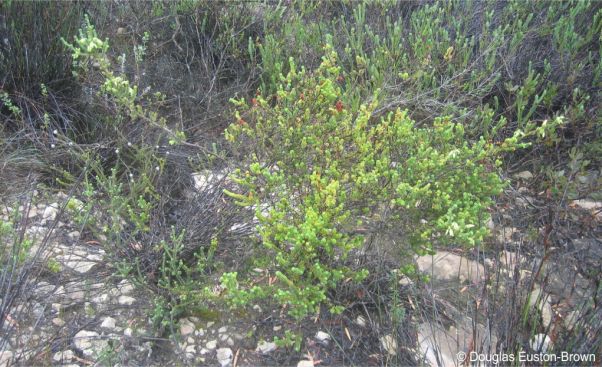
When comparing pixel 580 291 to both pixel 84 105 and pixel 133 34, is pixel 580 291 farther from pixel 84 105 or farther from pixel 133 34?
pixel 133 34

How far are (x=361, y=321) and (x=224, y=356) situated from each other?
0.59 m

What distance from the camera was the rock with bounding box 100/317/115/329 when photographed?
2.24m

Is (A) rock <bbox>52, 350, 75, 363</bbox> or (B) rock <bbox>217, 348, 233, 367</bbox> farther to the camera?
(B) rock <bbox>217, 348, 233, 367</bbox>

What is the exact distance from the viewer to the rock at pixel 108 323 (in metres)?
2.24

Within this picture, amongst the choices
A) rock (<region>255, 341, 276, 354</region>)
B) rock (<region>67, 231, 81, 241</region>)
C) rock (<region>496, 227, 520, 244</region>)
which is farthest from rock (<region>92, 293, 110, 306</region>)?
rock (<region>496, 227, 520, 244</region>)

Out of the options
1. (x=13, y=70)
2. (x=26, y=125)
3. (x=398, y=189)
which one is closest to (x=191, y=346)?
(x=398, y=189)

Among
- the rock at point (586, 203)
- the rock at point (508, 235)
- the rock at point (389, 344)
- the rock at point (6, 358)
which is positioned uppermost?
the rock at point (6, 358)

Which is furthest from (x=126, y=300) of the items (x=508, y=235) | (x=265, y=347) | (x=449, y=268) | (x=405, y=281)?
(x=508, y=235)

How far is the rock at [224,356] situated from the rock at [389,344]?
61cm

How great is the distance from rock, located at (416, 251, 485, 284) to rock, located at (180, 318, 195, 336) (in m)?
1.09

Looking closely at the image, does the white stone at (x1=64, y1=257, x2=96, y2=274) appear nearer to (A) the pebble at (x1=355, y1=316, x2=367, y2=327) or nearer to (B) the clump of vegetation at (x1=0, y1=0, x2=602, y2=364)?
(B) the clump of vegetation at (x1=0, y1=0, x2=602, y2=364)

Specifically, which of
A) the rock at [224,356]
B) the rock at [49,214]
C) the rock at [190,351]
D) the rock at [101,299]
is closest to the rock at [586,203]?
the rock at [224,356]

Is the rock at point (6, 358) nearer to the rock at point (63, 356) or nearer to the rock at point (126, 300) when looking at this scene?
the rock at point (63, 356)

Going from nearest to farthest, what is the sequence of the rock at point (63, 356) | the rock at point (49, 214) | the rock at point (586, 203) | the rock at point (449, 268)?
the rock at point (63, 356), the rock at point (449, 268), the rock at point (49, 214), the rock at point (586, 203)
